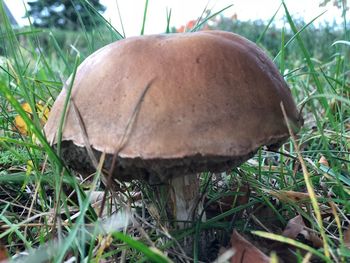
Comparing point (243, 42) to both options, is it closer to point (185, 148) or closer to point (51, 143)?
point (185, 148)

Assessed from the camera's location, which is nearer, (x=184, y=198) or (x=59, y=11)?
(x=184, y=198)

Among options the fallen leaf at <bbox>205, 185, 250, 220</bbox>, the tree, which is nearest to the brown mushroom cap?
the fallen leaf at <bbox>205, 185, 250, 220</bbox>

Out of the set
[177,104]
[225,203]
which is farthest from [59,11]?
[177,104]

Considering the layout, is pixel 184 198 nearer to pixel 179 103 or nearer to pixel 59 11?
pixel 179 103

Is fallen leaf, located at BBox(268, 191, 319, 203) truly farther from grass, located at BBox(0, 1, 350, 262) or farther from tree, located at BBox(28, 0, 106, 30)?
tree, located at BBox(28, 0, 106, 30)

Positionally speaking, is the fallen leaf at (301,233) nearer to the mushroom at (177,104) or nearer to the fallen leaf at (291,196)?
the fallen leaf at (291,196)

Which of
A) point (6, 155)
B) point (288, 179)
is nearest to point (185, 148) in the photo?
point (288, 179)

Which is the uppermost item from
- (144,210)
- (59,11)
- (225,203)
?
(59,11)

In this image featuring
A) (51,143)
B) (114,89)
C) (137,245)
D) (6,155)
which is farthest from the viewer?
(6,155)
